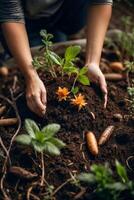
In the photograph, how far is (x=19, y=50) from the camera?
2.04m

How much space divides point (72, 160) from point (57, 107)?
8.9 inches

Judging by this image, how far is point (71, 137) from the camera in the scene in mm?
1915

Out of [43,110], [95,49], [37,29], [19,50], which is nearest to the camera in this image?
[43,110]

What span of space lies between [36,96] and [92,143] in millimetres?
274

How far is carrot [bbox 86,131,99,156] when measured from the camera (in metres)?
1.88

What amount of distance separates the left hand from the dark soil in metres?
0.03

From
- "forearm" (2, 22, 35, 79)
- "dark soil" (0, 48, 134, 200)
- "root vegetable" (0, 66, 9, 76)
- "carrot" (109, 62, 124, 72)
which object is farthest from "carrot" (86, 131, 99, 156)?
"root vegetable" (0, 66, 9, 76)

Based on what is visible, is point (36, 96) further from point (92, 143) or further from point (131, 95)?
point (131, 95)

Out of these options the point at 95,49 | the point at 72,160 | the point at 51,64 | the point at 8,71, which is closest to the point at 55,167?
Answer: the point at 72,160

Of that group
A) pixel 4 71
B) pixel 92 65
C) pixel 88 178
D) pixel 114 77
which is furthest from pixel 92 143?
pixel 4 71

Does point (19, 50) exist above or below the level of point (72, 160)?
above

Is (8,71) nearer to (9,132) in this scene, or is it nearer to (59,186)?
(9,132)

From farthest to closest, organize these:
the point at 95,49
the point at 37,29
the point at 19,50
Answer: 1. the point at 37,29
2. the point at 95,49
3. the point at 19,50

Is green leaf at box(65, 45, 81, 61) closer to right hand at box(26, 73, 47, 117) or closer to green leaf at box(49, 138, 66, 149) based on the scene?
right hand at box(26, 73, 47, 117)
